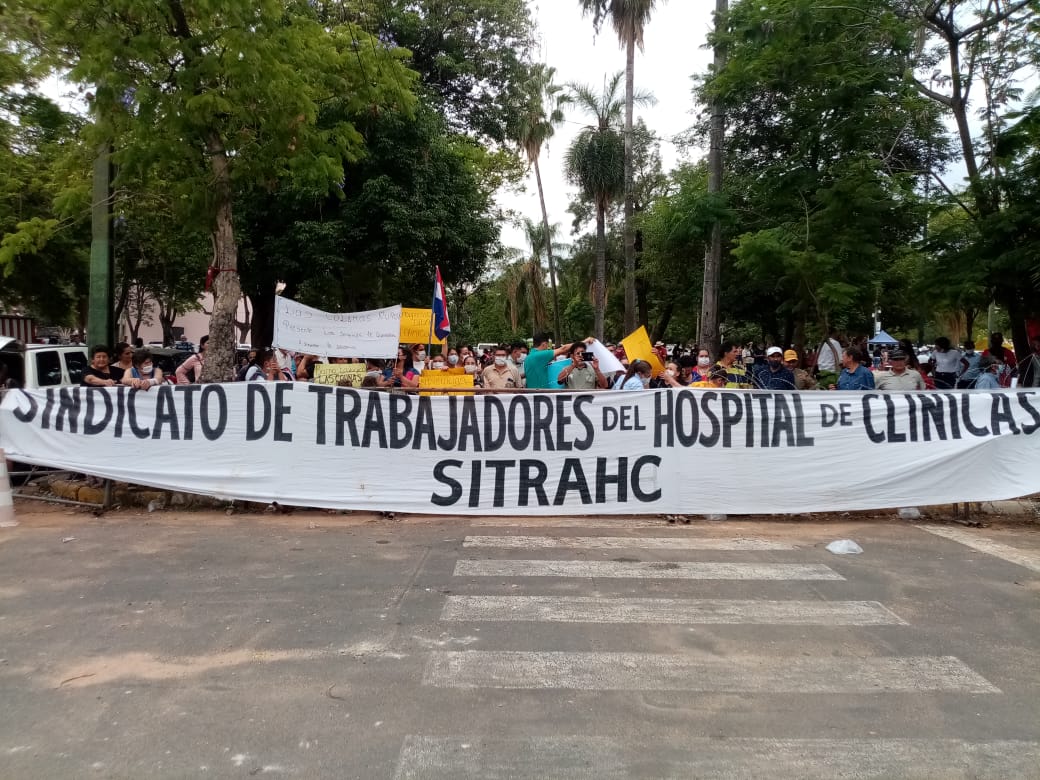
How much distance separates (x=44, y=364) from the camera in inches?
460

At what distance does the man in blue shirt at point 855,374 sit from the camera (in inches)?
346

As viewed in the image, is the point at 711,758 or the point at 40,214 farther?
the point at 40,214

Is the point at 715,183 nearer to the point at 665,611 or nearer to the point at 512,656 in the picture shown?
the point at 665,611

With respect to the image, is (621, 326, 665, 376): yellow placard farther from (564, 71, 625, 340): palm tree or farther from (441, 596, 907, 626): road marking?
(564, 71, 625, 340): palm tree

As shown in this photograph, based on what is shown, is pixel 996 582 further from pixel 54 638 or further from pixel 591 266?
pixel 591 266

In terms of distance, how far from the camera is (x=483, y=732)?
3594 mm

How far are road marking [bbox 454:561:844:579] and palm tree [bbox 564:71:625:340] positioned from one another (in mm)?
24902

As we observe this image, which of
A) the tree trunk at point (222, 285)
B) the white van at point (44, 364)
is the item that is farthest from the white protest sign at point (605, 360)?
the white van at point (44, 364)

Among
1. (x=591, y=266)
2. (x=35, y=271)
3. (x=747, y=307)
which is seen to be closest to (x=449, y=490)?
(x=35, y=271)

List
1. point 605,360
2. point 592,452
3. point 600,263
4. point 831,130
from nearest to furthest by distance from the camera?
point 592,452 < point 605,360 < point 831,130 < point 600,263

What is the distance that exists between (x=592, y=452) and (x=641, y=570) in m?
2.10

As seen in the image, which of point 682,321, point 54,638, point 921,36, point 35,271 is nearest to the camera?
point 54,638

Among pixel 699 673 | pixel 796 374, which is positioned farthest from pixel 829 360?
pixel 699 673

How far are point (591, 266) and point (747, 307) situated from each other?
12214 millimetres
